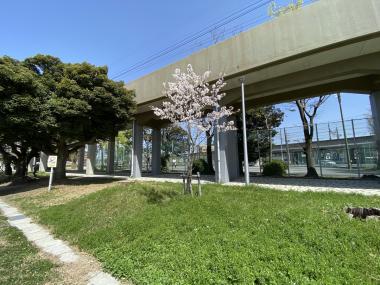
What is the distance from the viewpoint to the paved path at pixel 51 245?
3.76m

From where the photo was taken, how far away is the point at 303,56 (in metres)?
9.02

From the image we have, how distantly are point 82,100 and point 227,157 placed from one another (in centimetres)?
809

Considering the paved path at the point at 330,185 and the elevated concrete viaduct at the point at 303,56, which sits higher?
the elevated concrete viaduct at the point at 303,56

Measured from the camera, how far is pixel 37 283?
11.9 feet

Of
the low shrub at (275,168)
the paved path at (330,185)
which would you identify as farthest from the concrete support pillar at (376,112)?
the low shrub at (275,168)

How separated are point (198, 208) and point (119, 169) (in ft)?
85.2

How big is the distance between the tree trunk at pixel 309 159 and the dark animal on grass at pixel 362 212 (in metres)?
9.36

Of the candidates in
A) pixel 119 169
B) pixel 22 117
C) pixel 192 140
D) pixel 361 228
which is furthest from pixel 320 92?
pixel 119 169

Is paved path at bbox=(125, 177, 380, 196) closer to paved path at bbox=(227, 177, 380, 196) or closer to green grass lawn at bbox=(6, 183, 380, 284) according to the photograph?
paved path at bbox=(227, 177, 380, 196)

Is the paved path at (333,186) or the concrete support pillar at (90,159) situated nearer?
the paved path at (333,186)

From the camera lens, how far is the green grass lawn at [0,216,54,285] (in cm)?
376

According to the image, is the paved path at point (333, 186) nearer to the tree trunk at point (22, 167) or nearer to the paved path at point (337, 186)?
the paved path at point (337, 186)

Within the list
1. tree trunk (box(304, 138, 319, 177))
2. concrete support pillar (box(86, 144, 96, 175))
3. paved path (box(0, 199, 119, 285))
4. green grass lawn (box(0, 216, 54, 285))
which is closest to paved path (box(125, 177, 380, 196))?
tree trunk (box(304, 138, 319, 177))

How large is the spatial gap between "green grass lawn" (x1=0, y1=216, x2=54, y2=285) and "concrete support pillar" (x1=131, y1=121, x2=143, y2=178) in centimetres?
1192
